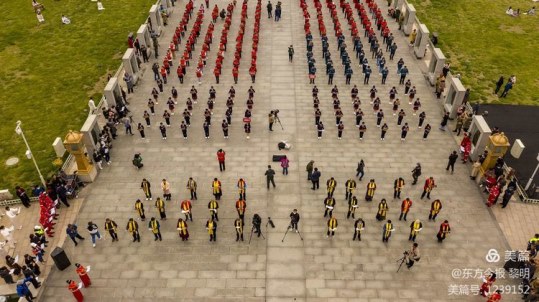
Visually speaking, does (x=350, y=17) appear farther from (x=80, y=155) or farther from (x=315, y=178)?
(x=80, y=155)

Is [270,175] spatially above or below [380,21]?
below

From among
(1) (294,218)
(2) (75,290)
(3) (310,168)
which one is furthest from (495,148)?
(2) (75,290)

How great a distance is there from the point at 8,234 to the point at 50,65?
1848 cm

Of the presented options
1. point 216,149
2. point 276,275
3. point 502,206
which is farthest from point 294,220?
point 502,206

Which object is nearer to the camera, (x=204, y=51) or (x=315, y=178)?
(x=315, y=178)

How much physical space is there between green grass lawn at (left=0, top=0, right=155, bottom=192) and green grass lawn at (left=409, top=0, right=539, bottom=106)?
2680cm

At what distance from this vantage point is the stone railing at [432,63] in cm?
2447

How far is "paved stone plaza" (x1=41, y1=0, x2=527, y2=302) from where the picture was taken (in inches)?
653

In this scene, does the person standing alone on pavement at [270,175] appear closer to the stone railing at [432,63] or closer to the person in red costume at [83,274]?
the person in red costume at [83,274]

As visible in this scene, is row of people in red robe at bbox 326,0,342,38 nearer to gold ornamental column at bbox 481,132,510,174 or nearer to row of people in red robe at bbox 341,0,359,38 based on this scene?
row of people in red robe at bbox 341,0,359,38

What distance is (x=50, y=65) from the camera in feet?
107

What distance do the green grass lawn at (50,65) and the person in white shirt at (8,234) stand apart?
164 inches

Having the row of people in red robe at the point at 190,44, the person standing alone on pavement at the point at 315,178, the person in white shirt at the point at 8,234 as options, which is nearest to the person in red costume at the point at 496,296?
the person standing alone on pavement at the point at 315,178

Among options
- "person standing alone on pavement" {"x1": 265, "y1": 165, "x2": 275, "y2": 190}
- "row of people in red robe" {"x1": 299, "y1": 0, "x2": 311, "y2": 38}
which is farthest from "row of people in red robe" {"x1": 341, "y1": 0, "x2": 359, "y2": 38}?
"person standing alone on pavement" {"x1": 265, "y1": 165, "x2": 275, "y2": 190}
